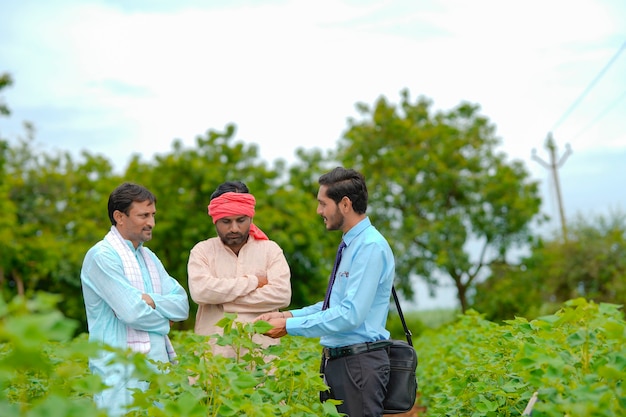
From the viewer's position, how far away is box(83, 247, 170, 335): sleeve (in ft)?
16.1

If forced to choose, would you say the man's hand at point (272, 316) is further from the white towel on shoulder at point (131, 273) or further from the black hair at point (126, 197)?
the black hair at point (126, 197)

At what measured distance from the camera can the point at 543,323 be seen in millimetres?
3752

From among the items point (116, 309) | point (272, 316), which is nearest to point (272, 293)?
point (272, 316)

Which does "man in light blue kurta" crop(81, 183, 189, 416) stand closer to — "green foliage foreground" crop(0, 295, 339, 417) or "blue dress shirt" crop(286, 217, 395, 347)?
"green foliage foreground" crop(0, 295, 339, 417)

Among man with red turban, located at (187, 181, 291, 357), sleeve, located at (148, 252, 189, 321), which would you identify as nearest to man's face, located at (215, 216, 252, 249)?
man with red turban, located at (187, 181, 291, 357)

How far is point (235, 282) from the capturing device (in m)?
5.36

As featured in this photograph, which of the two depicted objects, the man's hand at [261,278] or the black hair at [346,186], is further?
the man's hand at [261,278]

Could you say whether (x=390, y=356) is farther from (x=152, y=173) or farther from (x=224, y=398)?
(x=152, y=173)

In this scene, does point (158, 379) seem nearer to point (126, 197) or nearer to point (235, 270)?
point (126, 197)

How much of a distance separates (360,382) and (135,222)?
171cm

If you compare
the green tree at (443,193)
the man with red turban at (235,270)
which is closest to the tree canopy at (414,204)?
the green tree at (443,193)

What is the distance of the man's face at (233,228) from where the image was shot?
5438 mm

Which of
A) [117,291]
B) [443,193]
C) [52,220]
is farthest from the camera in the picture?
[52,220]

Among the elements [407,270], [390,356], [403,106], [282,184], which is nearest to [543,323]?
[390,356]
